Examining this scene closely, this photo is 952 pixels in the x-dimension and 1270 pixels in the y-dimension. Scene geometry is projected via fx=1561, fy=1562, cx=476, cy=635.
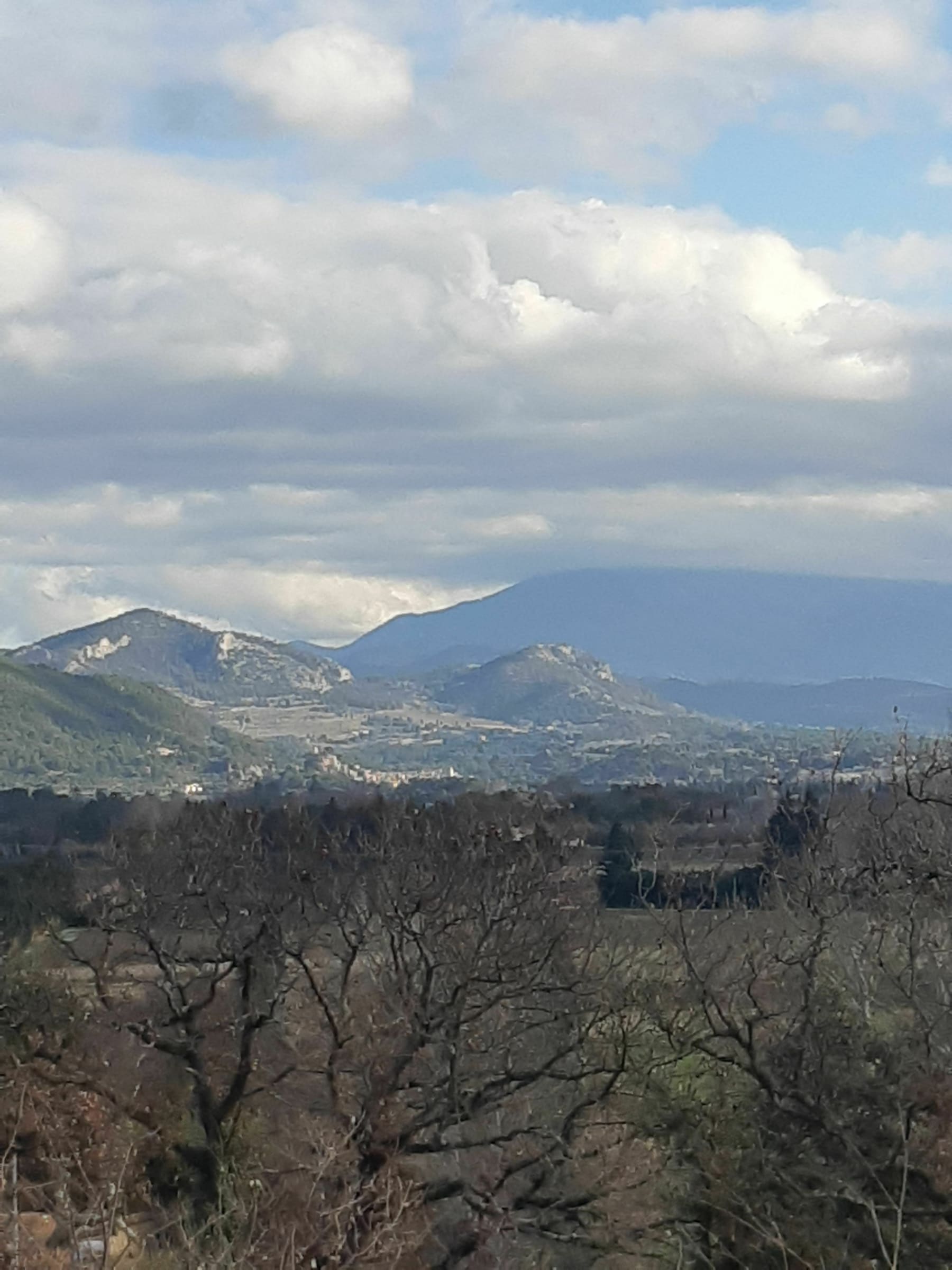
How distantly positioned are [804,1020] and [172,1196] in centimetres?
1043

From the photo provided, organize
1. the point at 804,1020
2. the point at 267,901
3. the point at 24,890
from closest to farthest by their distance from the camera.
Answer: the point at 804,1020, the point at 267,901, the point at 24,890

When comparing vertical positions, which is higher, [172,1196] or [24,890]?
[24,890]

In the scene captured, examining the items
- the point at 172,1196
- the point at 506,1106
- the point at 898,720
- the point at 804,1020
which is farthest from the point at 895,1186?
the point at 172,1196

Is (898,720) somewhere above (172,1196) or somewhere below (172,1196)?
above

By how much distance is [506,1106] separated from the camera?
26219 millimetres

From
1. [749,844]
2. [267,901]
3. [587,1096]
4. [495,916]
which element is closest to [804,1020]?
[587,1096]

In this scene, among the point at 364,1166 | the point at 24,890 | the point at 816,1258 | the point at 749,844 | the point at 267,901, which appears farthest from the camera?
the point at 749,844

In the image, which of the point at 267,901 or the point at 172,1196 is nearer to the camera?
the point at 172,1196

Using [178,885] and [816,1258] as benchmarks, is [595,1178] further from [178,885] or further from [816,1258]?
[178,885]

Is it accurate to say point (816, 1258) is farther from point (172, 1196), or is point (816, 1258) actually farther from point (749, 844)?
point (749, 844)

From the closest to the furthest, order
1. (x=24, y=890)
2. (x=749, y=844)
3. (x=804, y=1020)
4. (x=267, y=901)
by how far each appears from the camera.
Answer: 1. (x=804, y=1020)
2. (x=267, y=901)
3. (x=24, y=890)
4. (x=749, y=844)

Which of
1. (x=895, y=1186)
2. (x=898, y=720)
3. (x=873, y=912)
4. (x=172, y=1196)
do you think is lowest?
(x=172, y=1196)

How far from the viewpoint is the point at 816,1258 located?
17.9 m

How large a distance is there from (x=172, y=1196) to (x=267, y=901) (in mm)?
5210
